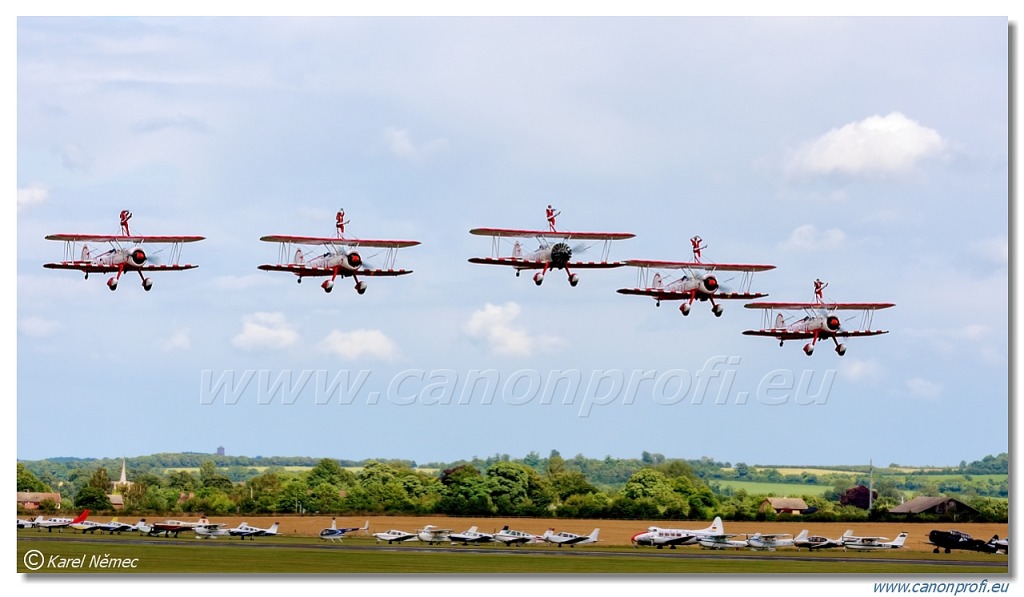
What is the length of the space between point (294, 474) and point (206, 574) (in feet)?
129

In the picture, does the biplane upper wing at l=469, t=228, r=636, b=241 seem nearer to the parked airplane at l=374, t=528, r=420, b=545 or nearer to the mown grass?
the mown grass

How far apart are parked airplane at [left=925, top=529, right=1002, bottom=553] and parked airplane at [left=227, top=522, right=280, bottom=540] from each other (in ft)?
124

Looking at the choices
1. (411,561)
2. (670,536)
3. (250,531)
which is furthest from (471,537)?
(250,531)

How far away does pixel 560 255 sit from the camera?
62156 millimetres

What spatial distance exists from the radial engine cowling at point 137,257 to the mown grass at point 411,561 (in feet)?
44.3

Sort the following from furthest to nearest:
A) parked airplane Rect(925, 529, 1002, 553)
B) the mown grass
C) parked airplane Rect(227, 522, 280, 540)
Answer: parked airplane Rect(227, 522, 280, 540), parked airplane Rect(925, 529, 1002, 553), the mown grass

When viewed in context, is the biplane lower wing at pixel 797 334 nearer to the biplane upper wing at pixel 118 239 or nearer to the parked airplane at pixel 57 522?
the biplane upper wing at pixel 118 239

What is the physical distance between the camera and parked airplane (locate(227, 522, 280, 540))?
8125 cm

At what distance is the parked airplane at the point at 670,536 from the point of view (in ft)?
261

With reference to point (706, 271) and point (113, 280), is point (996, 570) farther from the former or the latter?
point (113, 280)

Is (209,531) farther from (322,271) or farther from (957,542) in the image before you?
(957,542)
